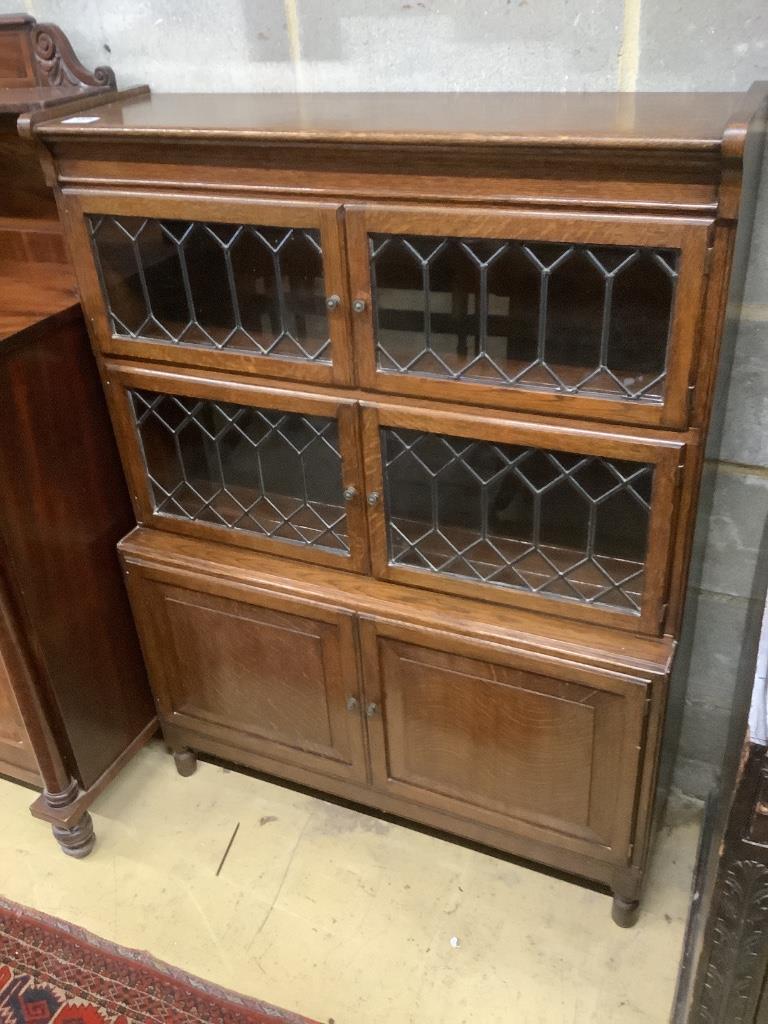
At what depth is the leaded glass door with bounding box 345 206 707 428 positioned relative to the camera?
3.54ft

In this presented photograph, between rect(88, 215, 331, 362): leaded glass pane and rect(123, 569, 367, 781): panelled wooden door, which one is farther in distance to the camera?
rect(123, 569, 367, 781): panelled wooden door

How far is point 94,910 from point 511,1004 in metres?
0.77

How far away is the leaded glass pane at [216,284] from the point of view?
4.22 ft

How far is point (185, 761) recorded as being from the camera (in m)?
1.89

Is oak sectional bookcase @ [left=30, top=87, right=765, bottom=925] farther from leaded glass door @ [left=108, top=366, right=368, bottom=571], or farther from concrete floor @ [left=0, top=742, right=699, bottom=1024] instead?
concrete floor @ [left=0, top=742, right=699, bottom=1024]

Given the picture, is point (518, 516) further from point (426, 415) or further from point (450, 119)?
point (450, 119)

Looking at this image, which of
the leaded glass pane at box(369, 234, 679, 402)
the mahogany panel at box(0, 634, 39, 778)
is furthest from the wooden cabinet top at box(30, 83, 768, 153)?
the mahogany panel at box(0, 634, 39, 778)

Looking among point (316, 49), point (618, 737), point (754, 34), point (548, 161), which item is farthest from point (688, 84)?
point (618, 737)

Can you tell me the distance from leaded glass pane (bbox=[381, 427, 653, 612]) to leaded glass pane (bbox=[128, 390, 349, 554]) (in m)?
0.12

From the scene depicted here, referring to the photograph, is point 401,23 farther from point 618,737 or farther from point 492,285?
point 618,737

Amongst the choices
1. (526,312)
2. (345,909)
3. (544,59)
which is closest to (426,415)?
(526,312)

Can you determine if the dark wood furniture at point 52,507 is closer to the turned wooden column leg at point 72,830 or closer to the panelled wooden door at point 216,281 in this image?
the turned wooden column leg at point 72,830

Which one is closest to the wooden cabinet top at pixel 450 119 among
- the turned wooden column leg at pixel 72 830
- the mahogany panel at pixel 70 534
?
the mahogany panel at pixel 70 534

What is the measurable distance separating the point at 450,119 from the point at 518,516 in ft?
1.86
